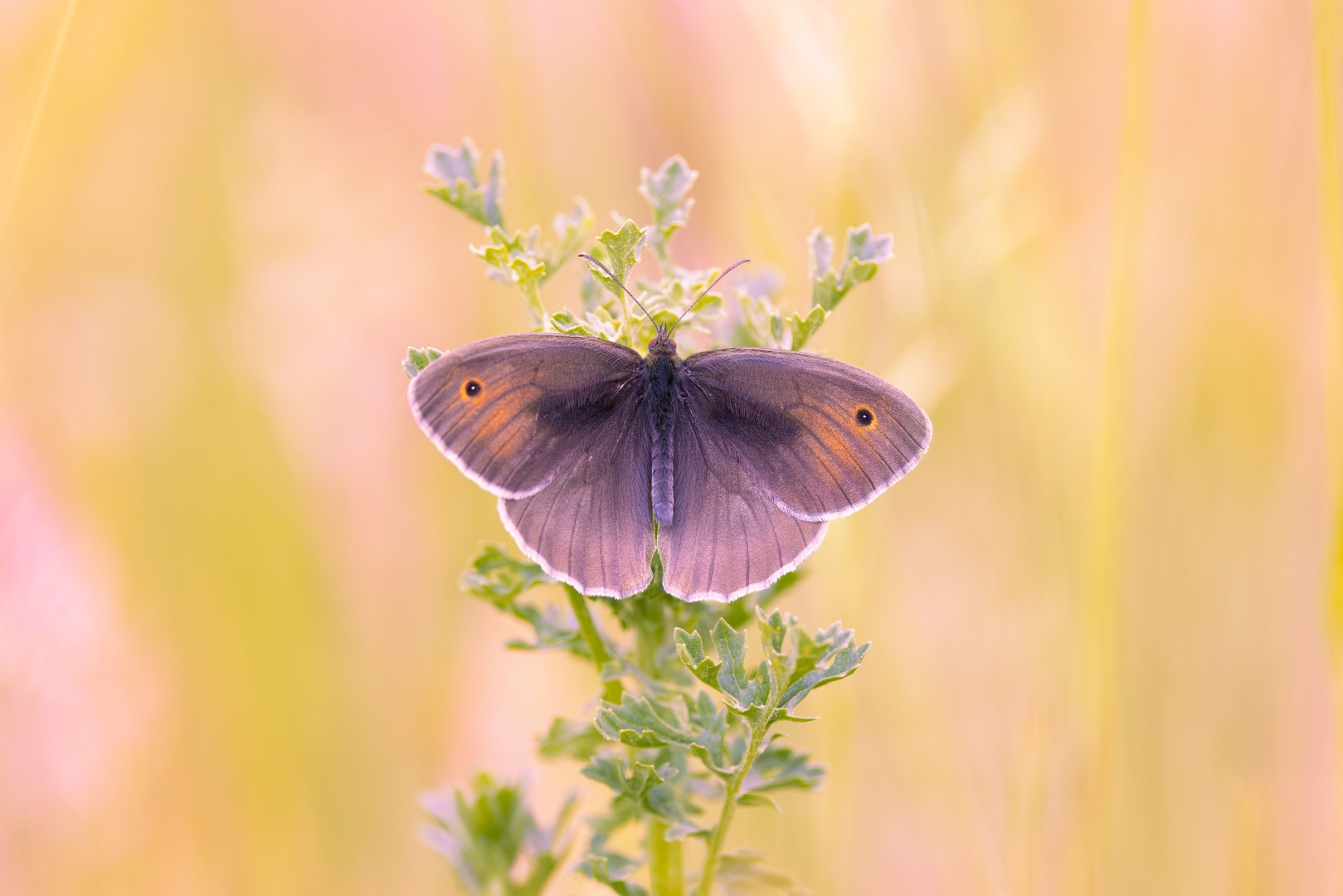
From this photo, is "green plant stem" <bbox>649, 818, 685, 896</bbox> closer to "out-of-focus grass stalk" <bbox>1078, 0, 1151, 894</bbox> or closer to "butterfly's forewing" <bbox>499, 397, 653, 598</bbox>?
"butterfly's forewing" <bbox>499, 397, 653, 598</bbox>

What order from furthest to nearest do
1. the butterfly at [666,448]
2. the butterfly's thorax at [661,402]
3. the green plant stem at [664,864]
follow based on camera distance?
1. the butterfly's thorax at [661,402]
2. the butterfly at [666,448]
3. the green plant stem at [664,864]

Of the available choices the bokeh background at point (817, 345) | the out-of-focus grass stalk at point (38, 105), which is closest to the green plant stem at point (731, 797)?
the bokeh background at point (817, 345)

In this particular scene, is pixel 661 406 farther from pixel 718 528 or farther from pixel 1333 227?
pixel 1333 227

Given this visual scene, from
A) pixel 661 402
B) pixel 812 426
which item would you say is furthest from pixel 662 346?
pixel 812 426

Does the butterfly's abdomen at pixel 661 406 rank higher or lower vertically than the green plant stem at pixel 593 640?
higher

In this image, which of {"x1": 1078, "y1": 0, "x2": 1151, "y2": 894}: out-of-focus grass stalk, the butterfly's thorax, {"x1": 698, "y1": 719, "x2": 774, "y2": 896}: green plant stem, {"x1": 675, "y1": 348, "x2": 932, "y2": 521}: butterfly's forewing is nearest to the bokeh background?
{"x1": 1078, "y1": 0, "x2": 1151, "y2": 894}: out-of-focus grass stalk

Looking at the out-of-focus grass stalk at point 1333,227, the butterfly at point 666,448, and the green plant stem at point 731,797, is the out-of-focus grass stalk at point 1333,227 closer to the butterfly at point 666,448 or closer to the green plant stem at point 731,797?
the butterfly at point 666,448
